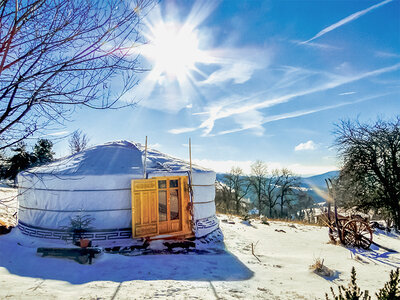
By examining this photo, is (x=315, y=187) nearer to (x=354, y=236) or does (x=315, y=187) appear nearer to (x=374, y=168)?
(x=374, y=168)

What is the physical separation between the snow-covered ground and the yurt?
0.82m

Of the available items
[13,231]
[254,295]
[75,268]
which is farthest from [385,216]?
[13,231]

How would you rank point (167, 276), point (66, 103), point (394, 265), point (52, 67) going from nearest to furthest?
point (52, 67)
point (66, 103)
point (167, 276)
point (394, 265)

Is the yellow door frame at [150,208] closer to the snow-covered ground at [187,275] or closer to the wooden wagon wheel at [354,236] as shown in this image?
the snow-covered ground at [187,275]

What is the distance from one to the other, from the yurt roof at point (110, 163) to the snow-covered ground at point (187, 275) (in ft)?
6.14

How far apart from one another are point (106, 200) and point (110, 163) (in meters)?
1.03

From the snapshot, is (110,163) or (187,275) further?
(110,163)

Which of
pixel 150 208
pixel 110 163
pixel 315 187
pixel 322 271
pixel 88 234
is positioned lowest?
pixel 322 271

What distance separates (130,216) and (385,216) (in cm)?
994

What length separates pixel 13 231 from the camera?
5.70m

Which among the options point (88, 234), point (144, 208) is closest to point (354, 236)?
point (144, 208)

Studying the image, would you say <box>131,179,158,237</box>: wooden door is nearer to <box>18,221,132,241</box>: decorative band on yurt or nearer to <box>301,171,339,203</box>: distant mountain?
<box>18,221,132,241</box>: decorative band on yurt

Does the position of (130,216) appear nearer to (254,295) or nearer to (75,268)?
(75,268)

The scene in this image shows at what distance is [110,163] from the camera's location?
19.5 feet
